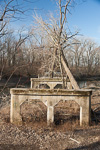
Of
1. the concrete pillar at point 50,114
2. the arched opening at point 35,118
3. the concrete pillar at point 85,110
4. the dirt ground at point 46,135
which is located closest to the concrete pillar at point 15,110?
the dirt ground at point 46,135

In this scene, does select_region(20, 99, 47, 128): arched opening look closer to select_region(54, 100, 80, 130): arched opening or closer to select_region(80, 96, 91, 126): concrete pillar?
select_region(54, 100, 80, 130): arched opening

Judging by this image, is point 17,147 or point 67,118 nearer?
point 17,147

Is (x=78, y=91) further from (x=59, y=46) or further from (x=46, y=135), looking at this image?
(x=59, y=46)

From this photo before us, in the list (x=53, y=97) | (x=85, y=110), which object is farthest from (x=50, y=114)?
(x=85, y=110)

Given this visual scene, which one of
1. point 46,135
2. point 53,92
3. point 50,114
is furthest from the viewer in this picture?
point 50,114

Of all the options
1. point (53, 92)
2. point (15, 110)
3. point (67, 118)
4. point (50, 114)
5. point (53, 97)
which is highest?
point (53, 92)

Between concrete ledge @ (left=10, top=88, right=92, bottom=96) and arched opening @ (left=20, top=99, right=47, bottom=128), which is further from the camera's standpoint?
arched opening @ (left=20, top=99, right=47, bottom=128)

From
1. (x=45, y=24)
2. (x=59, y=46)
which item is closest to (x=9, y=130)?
(x=59, y=46)

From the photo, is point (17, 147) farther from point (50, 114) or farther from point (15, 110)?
point (50, 114)

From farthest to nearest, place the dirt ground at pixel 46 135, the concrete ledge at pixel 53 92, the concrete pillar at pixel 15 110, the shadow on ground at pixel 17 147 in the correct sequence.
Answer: the concrete pillar at pixel 15 110
the concrete ledge at pixel 53 92
the dirt ground at pixel 46 135
the shadow on ground at pixel 17 147

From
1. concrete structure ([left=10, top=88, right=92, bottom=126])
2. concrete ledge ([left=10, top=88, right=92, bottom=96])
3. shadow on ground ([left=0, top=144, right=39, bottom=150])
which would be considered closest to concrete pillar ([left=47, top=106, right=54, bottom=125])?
concrete structure ([left=10, top=88, right=92, bottom=126])

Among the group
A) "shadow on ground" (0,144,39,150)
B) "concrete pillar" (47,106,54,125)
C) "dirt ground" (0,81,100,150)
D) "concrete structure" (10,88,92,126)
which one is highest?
"concrete structure" (10,88,92,126)

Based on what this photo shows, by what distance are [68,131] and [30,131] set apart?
142 centimetres

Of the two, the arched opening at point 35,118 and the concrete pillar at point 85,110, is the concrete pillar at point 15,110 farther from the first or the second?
the concrete pillar at point 85,110
